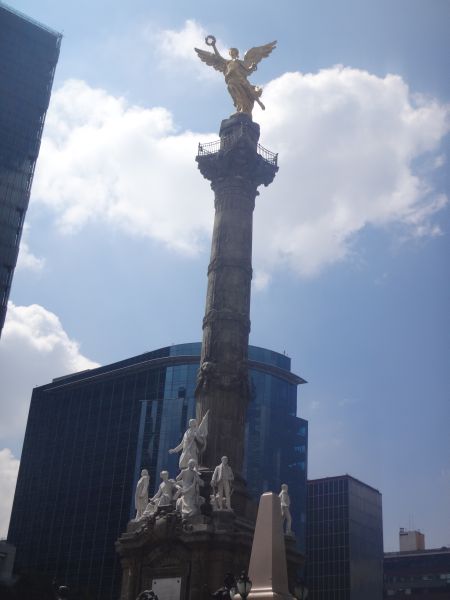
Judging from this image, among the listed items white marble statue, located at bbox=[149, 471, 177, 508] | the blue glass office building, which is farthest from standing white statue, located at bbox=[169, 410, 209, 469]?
the blue glass office building

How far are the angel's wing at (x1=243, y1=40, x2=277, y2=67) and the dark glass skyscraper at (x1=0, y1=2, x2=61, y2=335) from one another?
43.9m

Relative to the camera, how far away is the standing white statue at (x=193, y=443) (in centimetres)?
3061

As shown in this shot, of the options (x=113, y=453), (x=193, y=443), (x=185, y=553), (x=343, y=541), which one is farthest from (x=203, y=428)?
(x=343, y=541)

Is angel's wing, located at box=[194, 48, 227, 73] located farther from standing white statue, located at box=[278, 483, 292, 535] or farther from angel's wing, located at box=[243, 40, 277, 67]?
standing white statue, located at box=[278, 483, 292, 535]

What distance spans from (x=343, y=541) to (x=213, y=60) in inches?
2254

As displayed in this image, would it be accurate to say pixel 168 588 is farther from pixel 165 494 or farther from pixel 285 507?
pixel 285 507

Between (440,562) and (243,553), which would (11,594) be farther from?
(440,562)

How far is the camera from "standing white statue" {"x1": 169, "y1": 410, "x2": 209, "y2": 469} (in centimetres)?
3061

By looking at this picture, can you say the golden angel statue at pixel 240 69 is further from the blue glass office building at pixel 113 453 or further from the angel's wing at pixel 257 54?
the blue glass office building at pixel 113 453

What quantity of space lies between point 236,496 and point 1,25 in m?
68.7

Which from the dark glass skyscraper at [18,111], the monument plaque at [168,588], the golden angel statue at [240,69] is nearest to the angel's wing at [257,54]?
the golden angel statue at [240,69]

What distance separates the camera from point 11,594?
5572 cm

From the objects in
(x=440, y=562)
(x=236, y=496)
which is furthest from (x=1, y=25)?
(x=440, y=562)

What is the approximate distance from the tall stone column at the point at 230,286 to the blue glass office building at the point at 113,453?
3737 centimetres
